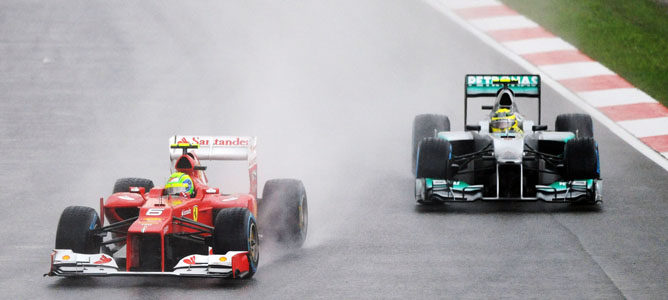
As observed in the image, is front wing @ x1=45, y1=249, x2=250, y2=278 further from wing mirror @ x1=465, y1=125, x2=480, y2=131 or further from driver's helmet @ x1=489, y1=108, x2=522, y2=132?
wing mirror @ x1=465, y1=125, x2=480, y2=131

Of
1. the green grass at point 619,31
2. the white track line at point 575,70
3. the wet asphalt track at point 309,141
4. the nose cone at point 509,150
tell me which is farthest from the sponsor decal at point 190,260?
the white track line at point 575,70

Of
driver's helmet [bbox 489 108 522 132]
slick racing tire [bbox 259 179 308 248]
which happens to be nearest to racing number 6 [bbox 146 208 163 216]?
slick racing tire [bbox 259 179 308 248]

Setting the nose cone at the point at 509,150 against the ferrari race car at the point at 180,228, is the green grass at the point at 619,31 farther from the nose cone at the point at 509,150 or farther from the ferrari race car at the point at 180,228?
the ferrari race car at the point at 180,228

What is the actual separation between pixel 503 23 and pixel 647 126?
611 cm

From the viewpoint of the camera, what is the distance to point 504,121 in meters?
16.7

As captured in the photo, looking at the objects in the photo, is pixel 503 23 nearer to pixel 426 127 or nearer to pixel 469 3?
pixel 469 3

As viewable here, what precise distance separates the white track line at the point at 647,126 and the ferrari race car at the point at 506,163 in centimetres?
276

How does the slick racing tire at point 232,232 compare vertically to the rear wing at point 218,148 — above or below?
below

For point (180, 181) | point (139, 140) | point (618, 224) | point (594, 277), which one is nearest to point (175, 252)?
point (180, 181)

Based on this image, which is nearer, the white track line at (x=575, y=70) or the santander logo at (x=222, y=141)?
the santander logo at (x=222, y=141)

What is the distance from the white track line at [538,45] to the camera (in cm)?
2383

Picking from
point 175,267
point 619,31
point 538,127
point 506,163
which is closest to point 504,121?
point 538,127

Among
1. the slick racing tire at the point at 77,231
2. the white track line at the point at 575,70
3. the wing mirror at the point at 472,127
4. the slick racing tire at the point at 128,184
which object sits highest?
the white track line at the point at 575,70

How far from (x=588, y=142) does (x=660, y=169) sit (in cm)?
237
